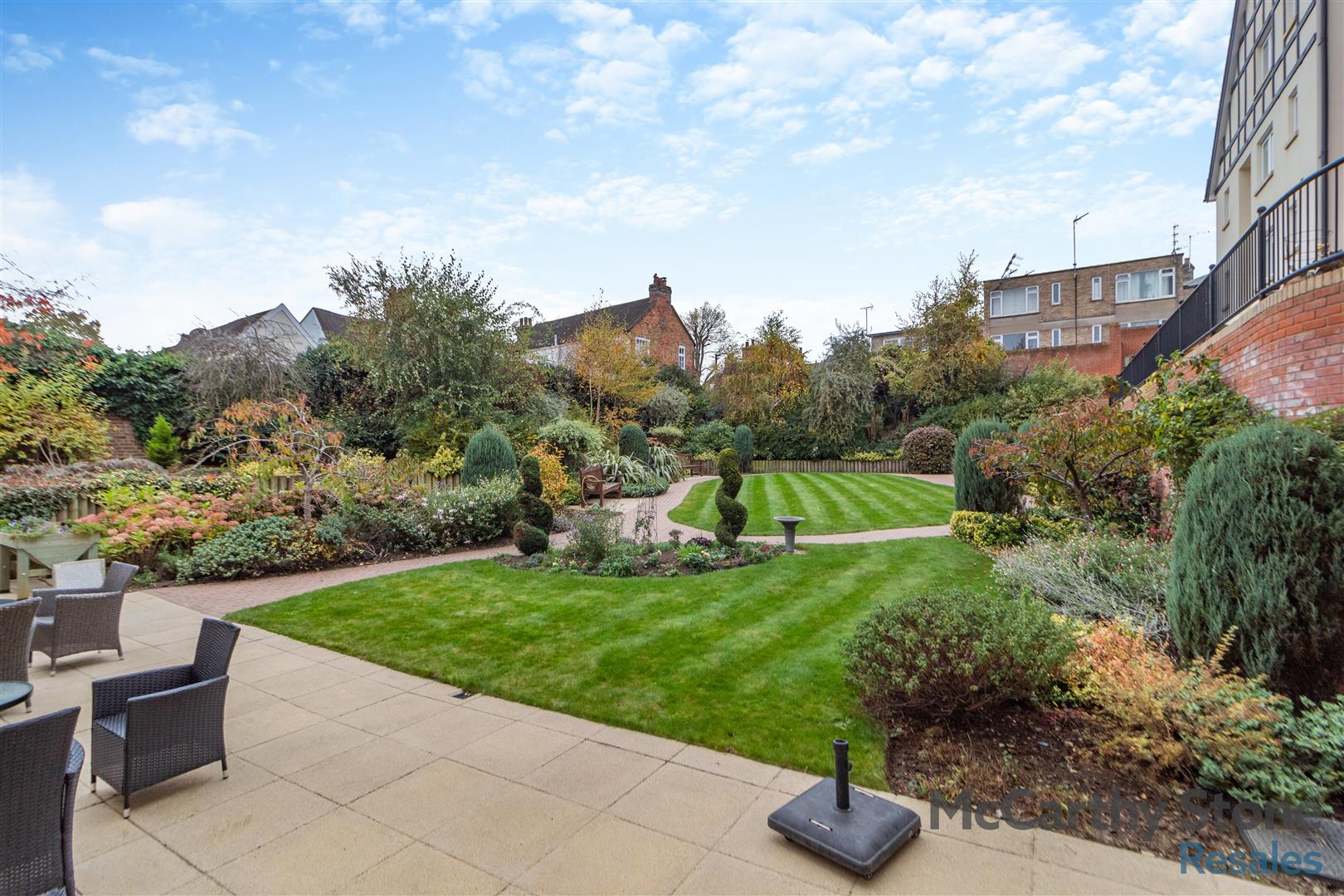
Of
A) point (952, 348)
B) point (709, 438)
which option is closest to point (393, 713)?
point (709, 438)

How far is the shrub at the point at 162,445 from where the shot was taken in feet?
51.1

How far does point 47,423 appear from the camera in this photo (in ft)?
39.0

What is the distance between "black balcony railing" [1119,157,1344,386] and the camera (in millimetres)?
5066

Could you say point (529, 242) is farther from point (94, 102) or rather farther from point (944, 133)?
point (944, 133)

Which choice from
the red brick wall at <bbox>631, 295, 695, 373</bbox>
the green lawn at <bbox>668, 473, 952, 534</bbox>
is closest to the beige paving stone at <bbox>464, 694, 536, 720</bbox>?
the green lawn at <bbox>668, 473, 952, 534</bbox>

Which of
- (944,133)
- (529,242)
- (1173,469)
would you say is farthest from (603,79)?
(1173,469)

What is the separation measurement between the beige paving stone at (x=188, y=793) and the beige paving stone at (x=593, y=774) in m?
1.56

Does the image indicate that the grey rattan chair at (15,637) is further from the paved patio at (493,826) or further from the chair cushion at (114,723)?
the chair cushion at (114,723)

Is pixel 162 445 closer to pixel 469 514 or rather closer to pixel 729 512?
pixel 469 514

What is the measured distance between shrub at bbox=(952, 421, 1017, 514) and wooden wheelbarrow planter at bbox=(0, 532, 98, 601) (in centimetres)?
1263

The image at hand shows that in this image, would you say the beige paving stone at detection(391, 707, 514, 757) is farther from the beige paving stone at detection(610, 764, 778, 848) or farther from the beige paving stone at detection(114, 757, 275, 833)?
the beige paving stone at detection(610, 764, 778, 848)

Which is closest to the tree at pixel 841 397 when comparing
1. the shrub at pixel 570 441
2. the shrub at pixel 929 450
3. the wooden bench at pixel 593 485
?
the shrub at pixel 929 450

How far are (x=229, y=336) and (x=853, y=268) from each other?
17.9 metres

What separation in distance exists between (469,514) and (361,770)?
7.34m
